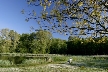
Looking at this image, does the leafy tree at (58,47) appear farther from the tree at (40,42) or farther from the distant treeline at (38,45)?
the tree at (40,42)

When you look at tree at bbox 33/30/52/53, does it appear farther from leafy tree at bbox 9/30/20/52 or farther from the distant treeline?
leafy tree at bbox 9/30/20/52

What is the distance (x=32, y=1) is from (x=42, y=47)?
99.2 m

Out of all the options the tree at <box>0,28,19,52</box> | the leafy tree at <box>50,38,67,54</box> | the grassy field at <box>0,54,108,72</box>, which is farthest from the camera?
the leafy tree at <box>50,38,67,54</box>

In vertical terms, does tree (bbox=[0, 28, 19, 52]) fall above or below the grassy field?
above

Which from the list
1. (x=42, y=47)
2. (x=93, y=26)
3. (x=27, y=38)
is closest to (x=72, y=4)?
(x=93, y=26)

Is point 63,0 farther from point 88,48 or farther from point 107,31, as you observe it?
point 88,48

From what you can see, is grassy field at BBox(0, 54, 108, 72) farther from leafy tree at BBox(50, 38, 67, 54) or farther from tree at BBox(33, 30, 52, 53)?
leafy tree at BBox(50, 38, 67, 54)

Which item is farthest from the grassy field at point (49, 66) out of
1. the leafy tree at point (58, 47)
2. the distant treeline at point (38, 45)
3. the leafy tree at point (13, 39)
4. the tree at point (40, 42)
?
the leafy tree at point (58, 47)

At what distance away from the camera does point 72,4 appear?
16.4ft

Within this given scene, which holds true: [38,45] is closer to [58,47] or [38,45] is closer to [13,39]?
[13,39]

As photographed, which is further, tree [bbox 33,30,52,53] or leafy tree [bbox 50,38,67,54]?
leafy tree [bbox 50,38,67,54]

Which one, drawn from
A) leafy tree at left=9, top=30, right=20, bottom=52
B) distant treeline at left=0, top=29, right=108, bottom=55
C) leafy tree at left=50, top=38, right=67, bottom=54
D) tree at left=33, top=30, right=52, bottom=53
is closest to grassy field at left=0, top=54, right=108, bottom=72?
distant treeline at left=0, top=29, right=108, bottom=55

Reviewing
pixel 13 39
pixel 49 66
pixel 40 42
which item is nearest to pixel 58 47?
pixel 40 42

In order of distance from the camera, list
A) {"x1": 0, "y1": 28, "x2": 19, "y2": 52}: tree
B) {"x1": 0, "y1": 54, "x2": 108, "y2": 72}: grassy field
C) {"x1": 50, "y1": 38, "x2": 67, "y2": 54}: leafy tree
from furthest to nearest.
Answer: {"x1": 50, "y1": 38, "x2": 67, "y2": 54}: leafy tree → {"x1": 0, "y1": 28, "x2": 19, "y2": 52}: tree → {"x1": 0, "y1": 54, "x2": 108, "y2": 72}: grassy field
